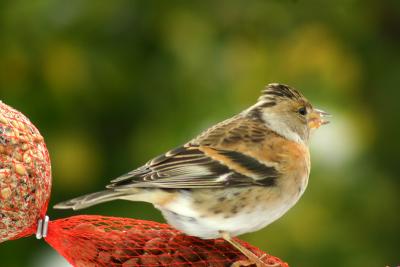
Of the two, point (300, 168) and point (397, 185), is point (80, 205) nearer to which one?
point (300, 168)

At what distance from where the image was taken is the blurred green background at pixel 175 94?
16.8 feet

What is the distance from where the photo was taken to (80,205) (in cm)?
335

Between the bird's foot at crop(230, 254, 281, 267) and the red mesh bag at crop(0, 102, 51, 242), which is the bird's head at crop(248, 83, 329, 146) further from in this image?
the red mesh bag at crop(0, 102, 51, 242)

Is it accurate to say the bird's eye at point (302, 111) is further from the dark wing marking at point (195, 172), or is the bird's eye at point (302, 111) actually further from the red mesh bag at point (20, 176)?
the red mesh bag at point (20, 176)

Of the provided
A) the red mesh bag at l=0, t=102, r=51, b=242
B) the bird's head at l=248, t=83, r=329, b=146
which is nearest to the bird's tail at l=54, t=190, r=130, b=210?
the red mesh bag at l=0, t=102, r=51, b=242

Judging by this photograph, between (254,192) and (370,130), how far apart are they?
2.23 m

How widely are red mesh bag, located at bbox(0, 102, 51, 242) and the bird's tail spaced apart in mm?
110

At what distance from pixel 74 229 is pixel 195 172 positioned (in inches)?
22.1

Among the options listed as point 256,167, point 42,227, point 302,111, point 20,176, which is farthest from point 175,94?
point 20,176

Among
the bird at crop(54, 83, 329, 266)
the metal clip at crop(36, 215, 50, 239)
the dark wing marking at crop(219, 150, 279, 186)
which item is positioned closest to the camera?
the metal clip at crop(36, 215, 50, 239)

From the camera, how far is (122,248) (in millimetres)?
3686

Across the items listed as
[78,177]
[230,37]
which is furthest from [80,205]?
[230,37]

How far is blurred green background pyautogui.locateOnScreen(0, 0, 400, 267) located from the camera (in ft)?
16.8

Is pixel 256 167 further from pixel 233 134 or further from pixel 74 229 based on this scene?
pixel 74 229
